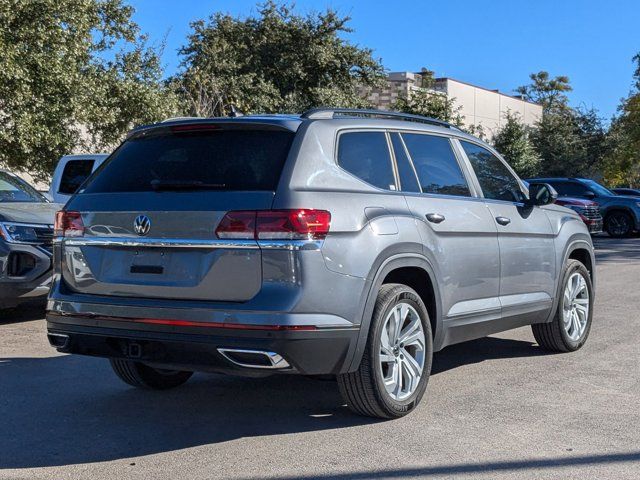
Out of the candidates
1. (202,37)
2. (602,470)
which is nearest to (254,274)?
(602,470)

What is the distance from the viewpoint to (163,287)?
479 centimetres

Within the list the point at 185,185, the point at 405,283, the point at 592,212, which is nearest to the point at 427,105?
the point at 592,212

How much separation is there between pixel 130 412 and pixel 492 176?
3323 millimetres

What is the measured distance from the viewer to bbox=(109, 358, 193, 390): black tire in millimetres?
6020

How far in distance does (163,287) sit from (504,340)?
4.50 meters

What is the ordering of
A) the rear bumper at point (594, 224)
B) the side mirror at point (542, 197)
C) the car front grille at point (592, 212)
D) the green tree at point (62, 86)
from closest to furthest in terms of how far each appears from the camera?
the side mirror at point (542, 197), the green tree at point (62, 86), the rear bumper at point (594, 224), the car front grille at point (592, 212)

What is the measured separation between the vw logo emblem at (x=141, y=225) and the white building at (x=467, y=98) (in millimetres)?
37356

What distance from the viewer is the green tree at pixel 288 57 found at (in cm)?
3675

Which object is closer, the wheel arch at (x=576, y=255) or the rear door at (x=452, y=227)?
the rear door at (x=452, y=227)

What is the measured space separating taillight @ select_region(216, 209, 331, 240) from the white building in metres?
37.6

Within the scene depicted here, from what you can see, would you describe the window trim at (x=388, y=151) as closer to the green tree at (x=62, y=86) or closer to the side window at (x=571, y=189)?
the green tree at (x=62, y=86)

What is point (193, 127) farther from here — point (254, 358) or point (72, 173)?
point (72, 173)

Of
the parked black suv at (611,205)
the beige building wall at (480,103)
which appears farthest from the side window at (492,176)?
the beige building wall at (480,103)

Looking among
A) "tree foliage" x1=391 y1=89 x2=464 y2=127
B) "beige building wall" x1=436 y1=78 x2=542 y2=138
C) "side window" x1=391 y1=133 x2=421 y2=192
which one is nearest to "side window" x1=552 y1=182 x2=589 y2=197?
"tree foliage" x1=391 y1=89 x2=464 y2=127
